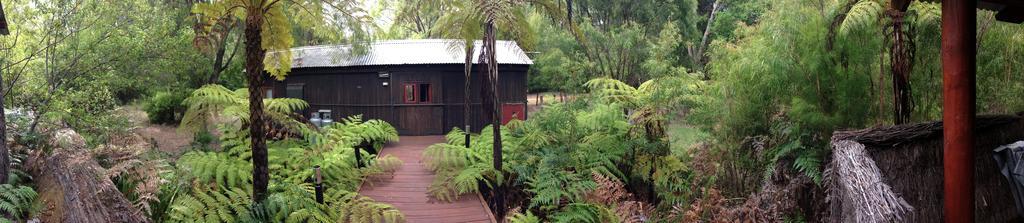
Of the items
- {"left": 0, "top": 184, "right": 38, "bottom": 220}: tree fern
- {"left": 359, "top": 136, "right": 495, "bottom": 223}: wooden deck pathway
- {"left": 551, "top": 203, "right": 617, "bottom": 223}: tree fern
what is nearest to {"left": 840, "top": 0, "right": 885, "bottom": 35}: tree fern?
{"left": 551, "top": 203, "right": 617, "bottom": 223}: tree fern

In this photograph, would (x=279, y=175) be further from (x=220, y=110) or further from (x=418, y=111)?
(x=418, y=111)

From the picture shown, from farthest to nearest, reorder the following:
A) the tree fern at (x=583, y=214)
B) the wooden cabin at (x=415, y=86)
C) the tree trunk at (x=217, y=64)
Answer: the tree trunk at (x=217, y=64)
the wooden cabin at (x=415, y=86)
the tree fern at (x=583, y=214)

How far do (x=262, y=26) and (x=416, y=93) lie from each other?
877 centimetres

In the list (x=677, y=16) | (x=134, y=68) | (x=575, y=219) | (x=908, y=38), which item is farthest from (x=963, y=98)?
(x=677, y=16)

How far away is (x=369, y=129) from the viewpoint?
11.0m

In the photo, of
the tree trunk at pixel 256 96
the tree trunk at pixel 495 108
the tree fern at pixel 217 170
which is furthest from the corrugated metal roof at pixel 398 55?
the tree trunk at pixel 256 96

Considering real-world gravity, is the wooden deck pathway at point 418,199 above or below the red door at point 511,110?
below

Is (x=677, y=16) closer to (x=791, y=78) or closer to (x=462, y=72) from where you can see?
(x=462, y=72)

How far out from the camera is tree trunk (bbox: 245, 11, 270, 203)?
241 inches

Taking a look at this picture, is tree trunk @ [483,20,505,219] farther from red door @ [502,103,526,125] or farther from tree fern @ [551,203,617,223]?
red door @ [502,103,526,125]

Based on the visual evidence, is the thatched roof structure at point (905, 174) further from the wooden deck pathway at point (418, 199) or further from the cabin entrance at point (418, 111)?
the cabin entrance at point (418, 111)

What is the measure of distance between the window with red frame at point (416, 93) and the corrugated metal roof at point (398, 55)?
64 centimetres

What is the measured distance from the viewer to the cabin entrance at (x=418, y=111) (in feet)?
49.8

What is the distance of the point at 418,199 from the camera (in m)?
7.86
